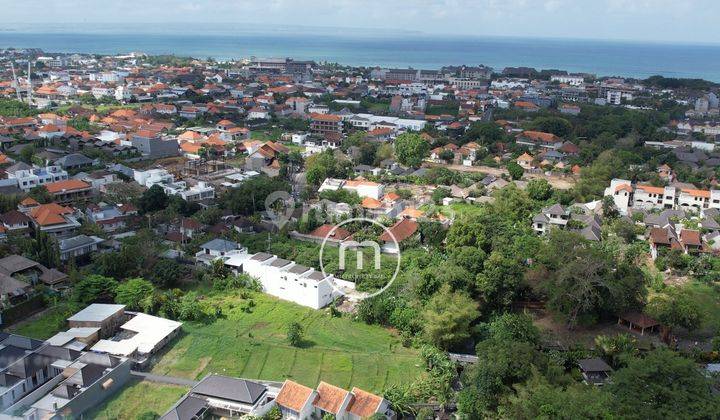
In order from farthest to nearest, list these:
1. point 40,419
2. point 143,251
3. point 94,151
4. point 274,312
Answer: point 94,151 → point 143,251 → point 274,312 → point 40,419

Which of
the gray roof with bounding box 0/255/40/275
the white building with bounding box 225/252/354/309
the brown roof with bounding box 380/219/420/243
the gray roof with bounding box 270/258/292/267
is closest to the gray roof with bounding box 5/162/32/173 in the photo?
the gray roof with bounding box 0/255/40/275

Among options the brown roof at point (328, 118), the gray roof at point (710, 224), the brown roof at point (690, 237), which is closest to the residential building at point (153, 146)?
the brown roof at point (328, 118)

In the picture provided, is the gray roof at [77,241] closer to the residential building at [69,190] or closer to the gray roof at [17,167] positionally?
→ the residential building at [69,190]

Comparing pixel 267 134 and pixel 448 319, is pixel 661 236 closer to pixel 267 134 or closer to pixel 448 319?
A: pixel 448 319

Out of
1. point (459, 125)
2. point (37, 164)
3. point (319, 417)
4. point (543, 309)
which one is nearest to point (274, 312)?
point (319, 417)

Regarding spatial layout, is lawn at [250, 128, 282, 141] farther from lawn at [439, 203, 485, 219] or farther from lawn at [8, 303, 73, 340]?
lawn at [8, 303, 73, 340]

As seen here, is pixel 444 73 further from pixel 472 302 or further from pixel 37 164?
pixel 472 302

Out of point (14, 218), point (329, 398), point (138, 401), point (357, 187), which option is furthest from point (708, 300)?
point (14, 218)
